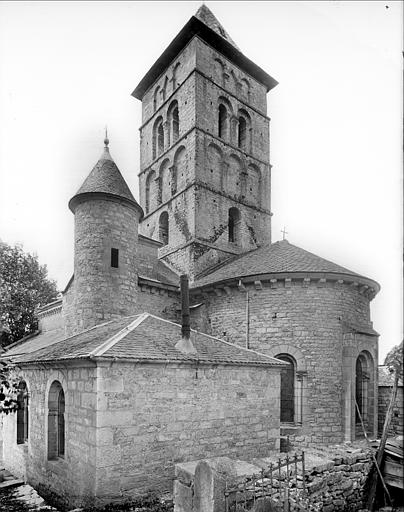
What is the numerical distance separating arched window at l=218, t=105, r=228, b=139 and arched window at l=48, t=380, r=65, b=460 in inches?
599

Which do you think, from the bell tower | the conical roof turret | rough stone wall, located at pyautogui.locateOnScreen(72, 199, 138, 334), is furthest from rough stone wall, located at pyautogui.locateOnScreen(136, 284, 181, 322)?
the conical roof turret

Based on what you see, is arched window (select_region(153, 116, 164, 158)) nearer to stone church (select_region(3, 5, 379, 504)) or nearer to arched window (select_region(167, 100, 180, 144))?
stone church (select_region(3, 5, 379, 504))

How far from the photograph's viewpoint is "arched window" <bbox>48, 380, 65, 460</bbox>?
9.07m

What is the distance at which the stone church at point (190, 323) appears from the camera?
25.8 ft

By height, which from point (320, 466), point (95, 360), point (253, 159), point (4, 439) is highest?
point (253, 159)

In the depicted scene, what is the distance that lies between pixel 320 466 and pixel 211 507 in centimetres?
286

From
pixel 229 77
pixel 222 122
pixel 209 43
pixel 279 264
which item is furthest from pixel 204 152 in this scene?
pixel 279 264

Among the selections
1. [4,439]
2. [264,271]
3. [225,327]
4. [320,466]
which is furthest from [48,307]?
[320,466]

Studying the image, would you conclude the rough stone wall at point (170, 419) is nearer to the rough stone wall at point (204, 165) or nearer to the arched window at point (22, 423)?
the arched window at point (22, 423)

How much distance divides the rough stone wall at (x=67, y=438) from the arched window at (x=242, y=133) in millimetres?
15686

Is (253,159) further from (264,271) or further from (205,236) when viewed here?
(264,271)

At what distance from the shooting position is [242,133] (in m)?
21.5

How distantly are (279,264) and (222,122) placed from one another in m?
10.4

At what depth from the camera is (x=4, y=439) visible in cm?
1202
